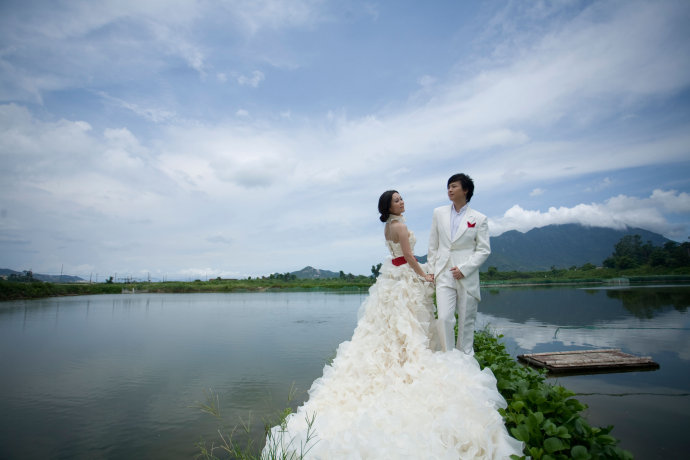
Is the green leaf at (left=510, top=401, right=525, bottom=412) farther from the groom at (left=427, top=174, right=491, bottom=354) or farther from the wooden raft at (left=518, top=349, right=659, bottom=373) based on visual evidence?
the wooden raft at (left=518, top=349, right=659, bottom=373)

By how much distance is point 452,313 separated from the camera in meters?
3.52

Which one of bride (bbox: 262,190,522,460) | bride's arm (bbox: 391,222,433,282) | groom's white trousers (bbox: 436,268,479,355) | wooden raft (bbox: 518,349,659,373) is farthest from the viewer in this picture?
wooden raft (bbox: 518,349,659,373)

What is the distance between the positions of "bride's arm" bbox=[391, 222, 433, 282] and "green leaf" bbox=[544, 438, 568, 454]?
1.89 meters

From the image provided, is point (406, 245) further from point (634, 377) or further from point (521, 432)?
point (634, 377)

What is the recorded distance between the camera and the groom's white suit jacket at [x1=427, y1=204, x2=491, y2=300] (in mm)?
3533

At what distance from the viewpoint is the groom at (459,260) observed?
351 cm

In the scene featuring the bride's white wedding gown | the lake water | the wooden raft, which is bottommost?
the lake water

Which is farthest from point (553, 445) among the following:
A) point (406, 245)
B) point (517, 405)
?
point (406, 245)

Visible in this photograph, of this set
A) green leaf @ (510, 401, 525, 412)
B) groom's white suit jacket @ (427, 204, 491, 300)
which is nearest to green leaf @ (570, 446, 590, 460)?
green leaf @ (510, 401, 525, 412)

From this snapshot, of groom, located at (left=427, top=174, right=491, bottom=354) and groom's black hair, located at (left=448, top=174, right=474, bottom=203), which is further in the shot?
groom's black hair, located at (left=448, top=174, right=474, bottom=203)

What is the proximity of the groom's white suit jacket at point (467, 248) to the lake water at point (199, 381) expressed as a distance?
6.97ft

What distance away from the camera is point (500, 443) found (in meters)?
2.22

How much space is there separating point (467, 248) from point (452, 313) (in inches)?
26.8

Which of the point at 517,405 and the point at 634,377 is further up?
the point at 517,405
